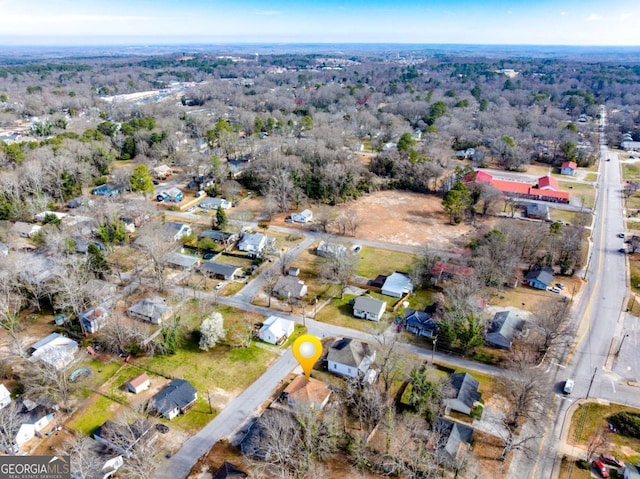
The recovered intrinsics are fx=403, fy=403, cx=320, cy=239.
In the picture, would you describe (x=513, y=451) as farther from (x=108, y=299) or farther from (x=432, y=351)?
(x=108, y=299)

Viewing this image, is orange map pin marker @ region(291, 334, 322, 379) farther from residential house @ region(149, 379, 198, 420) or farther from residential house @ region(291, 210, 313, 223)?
residential house @ region(291, 210, 313, 223)

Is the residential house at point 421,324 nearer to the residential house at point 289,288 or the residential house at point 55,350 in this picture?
the residential house at point 289,288

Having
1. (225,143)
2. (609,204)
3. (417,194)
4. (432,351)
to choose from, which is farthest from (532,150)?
(432,351)

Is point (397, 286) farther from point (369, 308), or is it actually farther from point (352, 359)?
point (352, 359)

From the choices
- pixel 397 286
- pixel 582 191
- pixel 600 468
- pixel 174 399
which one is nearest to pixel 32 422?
pixel 174 399

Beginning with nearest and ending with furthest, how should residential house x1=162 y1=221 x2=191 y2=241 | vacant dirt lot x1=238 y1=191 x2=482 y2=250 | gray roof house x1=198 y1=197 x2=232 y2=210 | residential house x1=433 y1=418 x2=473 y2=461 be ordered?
residential house x1=433 y1=418 x2=473 y2=461
residential house x1=162 y1=221 x2=191 y2=241
vacant dirt lot x1=238 y1=191 x2=482 y2=250
gray roof house x1=198 y1=197 x2=232 y2=210

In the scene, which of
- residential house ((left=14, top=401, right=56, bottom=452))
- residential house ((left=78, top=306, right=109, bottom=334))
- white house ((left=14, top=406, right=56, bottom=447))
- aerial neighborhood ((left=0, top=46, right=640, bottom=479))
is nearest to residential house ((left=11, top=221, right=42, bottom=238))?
aerial neighborhood ((left=0, top=46, right=640, bottom=479))
